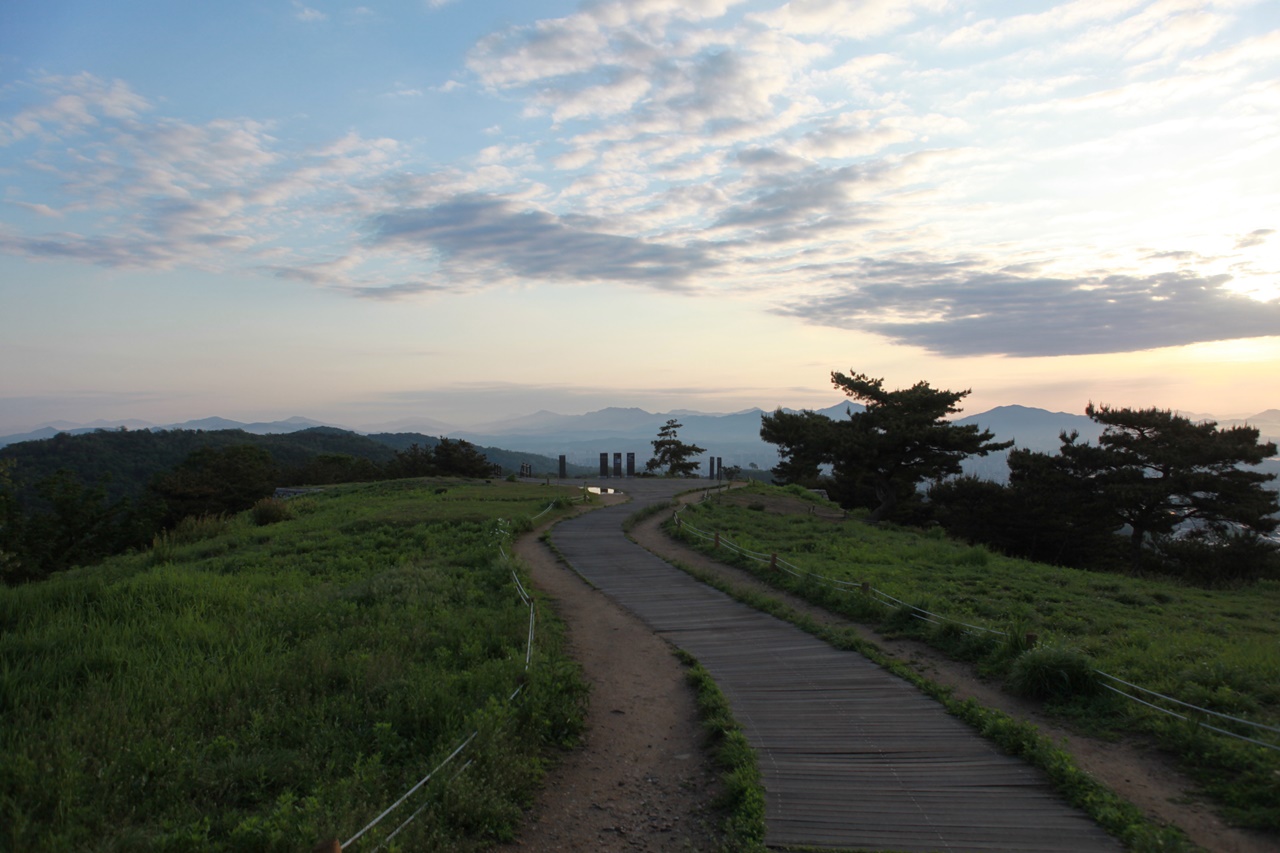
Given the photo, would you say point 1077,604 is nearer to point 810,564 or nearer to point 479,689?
point 810,564

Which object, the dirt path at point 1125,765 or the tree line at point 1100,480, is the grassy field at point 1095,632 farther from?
the tree line at point 1100,480

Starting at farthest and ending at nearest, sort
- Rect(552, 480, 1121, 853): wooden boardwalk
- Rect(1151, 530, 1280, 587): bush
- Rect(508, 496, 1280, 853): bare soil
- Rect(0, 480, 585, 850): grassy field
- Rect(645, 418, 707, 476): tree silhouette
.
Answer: Rect(645, 418, 707, 476): tree silhouette, Rect(1151, 530, 1280, 587): bush, Rect(508, 496, 1280, 853): bare soil, Rect(552, 480, 1121, 853): wooden boardwalk, Rect(0, 480, 585, 850): grassy field

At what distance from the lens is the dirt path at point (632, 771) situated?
207 inches

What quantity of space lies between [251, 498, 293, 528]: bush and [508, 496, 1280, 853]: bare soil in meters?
A: 20.5

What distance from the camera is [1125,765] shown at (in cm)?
599

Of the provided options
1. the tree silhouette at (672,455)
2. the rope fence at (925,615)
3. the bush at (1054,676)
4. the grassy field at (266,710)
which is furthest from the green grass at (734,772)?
the tree silhouette at (672,455)

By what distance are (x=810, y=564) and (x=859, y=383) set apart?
65.4 feet

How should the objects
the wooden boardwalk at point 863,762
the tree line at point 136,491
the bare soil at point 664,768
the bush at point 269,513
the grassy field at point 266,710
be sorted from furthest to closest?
the tree line at point 136,491, the bush at point 269,513, the bare soil at point 664,768, the wooden boardwalk at point 863,762, the grassy field at point 266,710

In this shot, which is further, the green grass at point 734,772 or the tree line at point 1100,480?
the tree line at point 1100,480

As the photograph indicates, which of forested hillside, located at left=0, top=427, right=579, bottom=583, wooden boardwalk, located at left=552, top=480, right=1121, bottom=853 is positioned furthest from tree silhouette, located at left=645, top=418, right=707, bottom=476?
wooden boardwalk, located at left=552, top=480, right=1121, bottom=853

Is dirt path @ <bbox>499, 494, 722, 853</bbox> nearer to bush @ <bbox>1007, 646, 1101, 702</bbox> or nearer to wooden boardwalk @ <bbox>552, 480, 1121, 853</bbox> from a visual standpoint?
wooden boardwalk @ <bbox>552, 480, 1121, 853</bbox>

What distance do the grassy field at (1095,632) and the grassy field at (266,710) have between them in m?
4.91

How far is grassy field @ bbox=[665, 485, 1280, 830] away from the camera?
598 cm

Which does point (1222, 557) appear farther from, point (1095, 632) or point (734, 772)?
point (734, 772)
